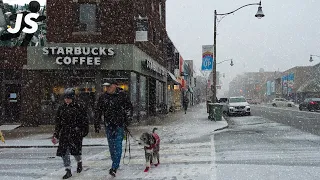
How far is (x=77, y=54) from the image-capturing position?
19.7 m

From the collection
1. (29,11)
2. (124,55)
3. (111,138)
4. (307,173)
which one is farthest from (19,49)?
(307,173)

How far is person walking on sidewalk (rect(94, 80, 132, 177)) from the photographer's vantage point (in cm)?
731

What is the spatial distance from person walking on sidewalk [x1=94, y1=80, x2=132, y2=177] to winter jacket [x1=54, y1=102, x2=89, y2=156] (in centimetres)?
36

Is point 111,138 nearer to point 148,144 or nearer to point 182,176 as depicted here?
point 148,144

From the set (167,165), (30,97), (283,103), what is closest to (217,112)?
(30,97)

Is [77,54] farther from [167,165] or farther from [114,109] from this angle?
[114,109]

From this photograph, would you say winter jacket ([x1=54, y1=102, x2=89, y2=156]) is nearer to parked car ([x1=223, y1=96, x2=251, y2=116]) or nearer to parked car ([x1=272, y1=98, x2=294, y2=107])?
parked car ([x1=223, y1=96, x2=251, y2=116])

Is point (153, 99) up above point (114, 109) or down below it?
above

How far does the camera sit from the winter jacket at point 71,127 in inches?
282

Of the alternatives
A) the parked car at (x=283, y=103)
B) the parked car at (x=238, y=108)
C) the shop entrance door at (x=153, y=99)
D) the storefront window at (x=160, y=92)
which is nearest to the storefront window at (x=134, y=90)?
the shop entrance door at (x=153, y=99)

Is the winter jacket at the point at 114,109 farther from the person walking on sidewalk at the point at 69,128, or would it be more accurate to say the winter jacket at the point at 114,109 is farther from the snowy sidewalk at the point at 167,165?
the snowy sidewalk at the point at 167,165

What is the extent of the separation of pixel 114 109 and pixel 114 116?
0.14 metres

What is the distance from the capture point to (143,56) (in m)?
23.5

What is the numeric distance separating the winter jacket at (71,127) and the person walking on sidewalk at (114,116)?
36 cm
